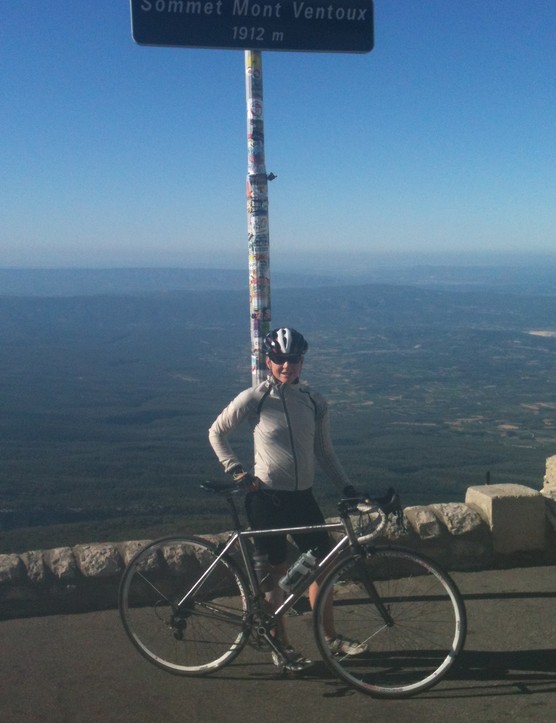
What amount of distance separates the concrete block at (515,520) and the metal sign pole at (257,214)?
72.0 inches

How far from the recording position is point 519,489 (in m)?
5.49

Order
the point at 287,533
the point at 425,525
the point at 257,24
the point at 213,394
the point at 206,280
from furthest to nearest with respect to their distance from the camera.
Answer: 1. the point at 206,280
2. the point at 213,394
3. the point at 425,525
4. the point at 257,24
5. the point at 287,533

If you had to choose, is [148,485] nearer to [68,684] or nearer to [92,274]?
[68,684]

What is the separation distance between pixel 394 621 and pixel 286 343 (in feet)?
4.82

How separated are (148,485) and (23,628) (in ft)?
111

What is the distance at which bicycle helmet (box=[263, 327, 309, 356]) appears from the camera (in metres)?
3.87

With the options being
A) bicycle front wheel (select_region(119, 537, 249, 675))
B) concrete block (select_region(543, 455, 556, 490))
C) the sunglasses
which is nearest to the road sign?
the sunglasses

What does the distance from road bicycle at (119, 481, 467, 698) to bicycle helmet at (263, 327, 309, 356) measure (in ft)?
2.32

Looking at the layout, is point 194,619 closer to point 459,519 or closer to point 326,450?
point 326,450

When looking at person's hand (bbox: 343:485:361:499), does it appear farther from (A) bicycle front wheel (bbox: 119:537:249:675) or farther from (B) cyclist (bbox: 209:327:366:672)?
(A) bicycle front wheel (bbox: 119:537:249:675)

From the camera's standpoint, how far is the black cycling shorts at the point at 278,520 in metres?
3.89

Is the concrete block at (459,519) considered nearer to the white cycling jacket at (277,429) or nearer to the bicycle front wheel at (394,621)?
the bicycle front wheel at (394,621)

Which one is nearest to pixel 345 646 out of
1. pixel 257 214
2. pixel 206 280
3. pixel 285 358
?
pixel 285 358

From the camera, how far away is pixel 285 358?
3.88 metres
